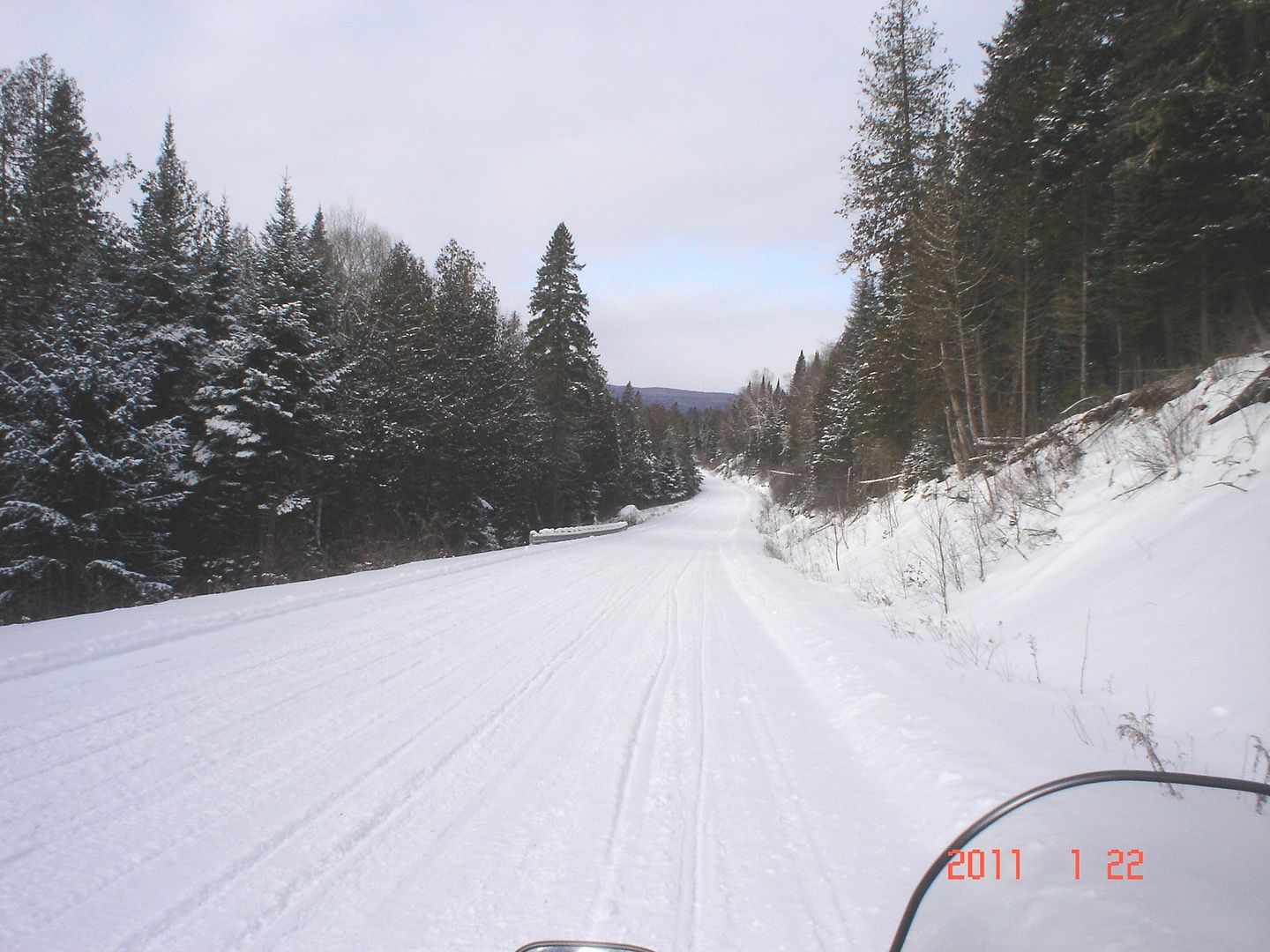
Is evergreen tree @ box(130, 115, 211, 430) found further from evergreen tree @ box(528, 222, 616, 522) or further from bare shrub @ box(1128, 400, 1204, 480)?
bare shrub @ box(1128, 400, 1204, 480)

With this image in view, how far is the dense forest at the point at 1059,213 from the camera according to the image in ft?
27.8

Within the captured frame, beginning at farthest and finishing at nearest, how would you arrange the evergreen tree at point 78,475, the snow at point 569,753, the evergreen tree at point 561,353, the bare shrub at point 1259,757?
the evergreen tree at point 561,353 < the evergreen tree at point 78,475 < the bare shrub at point 1259,757 < the snow at point 569,753

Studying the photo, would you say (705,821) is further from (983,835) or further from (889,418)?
(889,418)

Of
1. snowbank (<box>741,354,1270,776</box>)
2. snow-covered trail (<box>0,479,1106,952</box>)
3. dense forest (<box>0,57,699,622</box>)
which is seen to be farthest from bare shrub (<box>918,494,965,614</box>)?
dense forest (<box>0,57,699,622</box>)

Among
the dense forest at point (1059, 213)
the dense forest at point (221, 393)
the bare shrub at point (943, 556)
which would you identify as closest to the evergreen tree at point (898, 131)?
the dense forest at point (1059, 213)

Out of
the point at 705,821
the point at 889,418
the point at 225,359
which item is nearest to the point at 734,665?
the point at 705,821

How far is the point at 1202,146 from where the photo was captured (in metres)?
8.66

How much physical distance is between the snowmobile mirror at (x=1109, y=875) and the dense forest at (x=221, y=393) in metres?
12.8

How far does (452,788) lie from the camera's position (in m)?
3.15

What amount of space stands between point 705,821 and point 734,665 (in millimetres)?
2977

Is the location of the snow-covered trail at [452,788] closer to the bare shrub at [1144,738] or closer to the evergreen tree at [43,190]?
the bare shrub at [1144,738]

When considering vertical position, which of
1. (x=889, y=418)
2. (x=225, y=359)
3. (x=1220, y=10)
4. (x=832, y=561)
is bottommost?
(x=832, y=561)

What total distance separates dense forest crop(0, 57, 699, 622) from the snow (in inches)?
252

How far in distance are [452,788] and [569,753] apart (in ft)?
2.50
